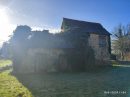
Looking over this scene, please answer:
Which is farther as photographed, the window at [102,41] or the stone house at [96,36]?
the window at [102,41]

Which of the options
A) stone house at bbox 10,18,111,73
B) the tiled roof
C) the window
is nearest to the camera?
stone house at bbox 10,18,111,73

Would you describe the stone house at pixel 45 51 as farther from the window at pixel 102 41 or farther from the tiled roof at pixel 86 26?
the window at pixel 102 41

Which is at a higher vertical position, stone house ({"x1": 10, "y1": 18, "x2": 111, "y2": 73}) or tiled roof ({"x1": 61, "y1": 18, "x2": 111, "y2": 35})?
tiled roof ({"x1": 61, "y1": 18, "x2": 111, "y2": 35})

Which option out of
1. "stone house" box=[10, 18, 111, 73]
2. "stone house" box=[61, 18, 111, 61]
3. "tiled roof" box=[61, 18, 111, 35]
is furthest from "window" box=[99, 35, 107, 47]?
"stone house" box=[10, 18, 111, 73]

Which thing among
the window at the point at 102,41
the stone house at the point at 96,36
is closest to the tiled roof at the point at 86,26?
the stone house at the point at 96,36

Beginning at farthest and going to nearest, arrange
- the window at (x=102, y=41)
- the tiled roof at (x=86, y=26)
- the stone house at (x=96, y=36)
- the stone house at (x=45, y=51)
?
the window at (x=102, y=41)
the tiled roof at (x=86, y=26)
the stone house at (x=96, y=36)
the stone house at (x=45, y=51)

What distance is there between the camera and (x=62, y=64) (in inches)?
1198

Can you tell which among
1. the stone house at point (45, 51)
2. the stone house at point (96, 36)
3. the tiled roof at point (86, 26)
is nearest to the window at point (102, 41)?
the stone house at point (96, 36)

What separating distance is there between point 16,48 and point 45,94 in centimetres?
1646

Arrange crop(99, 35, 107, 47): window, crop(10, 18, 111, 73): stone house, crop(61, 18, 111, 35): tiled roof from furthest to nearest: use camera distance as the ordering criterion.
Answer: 1. crop(99, 35, 107, 47): window
2. crop(61, 18, 111, 35): tiled roof
3. crop(10, 18, 111, 73): stone house

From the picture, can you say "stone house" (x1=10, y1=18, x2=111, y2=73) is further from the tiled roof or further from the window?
the window

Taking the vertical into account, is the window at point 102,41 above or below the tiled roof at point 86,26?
below

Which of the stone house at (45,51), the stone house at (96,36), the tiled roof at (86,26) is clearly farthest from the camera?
the tiled roof at (86,26)

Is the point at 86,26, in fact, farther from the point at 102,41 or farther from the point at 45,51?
the point at 45,51
